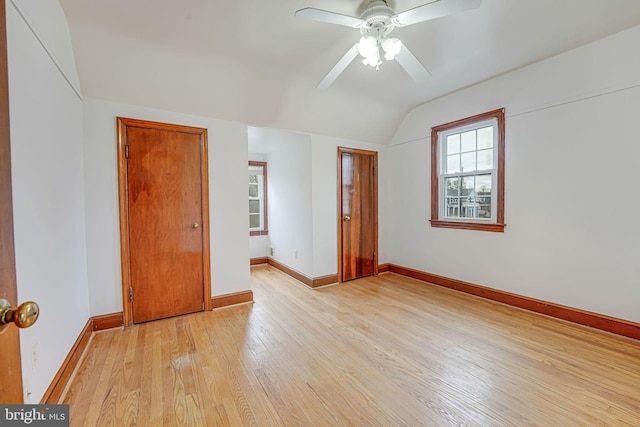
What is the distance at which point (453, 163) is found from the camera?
11.6ft

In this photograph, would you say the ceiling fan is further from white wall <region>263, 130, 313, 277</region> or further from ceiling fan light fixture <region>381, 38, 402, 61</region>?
white wall <region>263, 130, 313, 277</region>

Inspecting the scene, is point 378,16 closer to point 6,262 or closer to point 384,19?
point 384,19

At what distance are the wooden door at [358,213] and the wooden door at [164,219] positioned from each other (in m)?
1.87

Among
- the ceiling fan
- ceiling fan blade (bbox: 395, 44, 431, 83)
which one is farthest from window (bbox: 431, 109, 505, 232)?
the ceiling fan


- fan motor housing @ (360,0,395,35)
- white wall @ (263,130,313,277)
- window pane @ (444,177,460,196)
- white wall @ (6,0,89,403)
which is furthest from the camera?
white wall @ (263,130,313,277)

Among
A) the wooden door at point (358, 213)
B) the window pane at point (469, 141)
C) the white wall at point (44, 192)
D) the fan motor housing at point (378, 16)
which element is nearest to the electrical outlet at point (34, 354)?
the white wall at point (44, 192)

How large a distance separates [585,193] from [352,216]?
2497 millimetres

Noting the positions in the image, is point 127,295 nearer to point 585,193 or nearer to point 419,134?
point 419,134

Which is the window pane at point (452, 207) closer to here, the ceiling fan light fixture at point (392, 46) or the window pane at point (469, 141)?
the window pane at point (469, 141)

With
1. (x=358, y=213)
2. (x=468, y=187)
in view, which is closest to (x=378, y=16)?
(x=468, y=187)

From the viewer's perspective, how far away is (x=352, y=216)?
400 cm

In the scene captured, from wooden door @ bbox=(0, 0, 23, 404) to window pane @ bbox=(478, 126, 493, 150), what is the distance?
3.75m

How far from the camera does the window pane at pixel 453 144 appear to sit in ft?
11.4

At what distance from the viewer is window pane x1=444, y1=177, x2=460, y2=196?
11.4 ft
